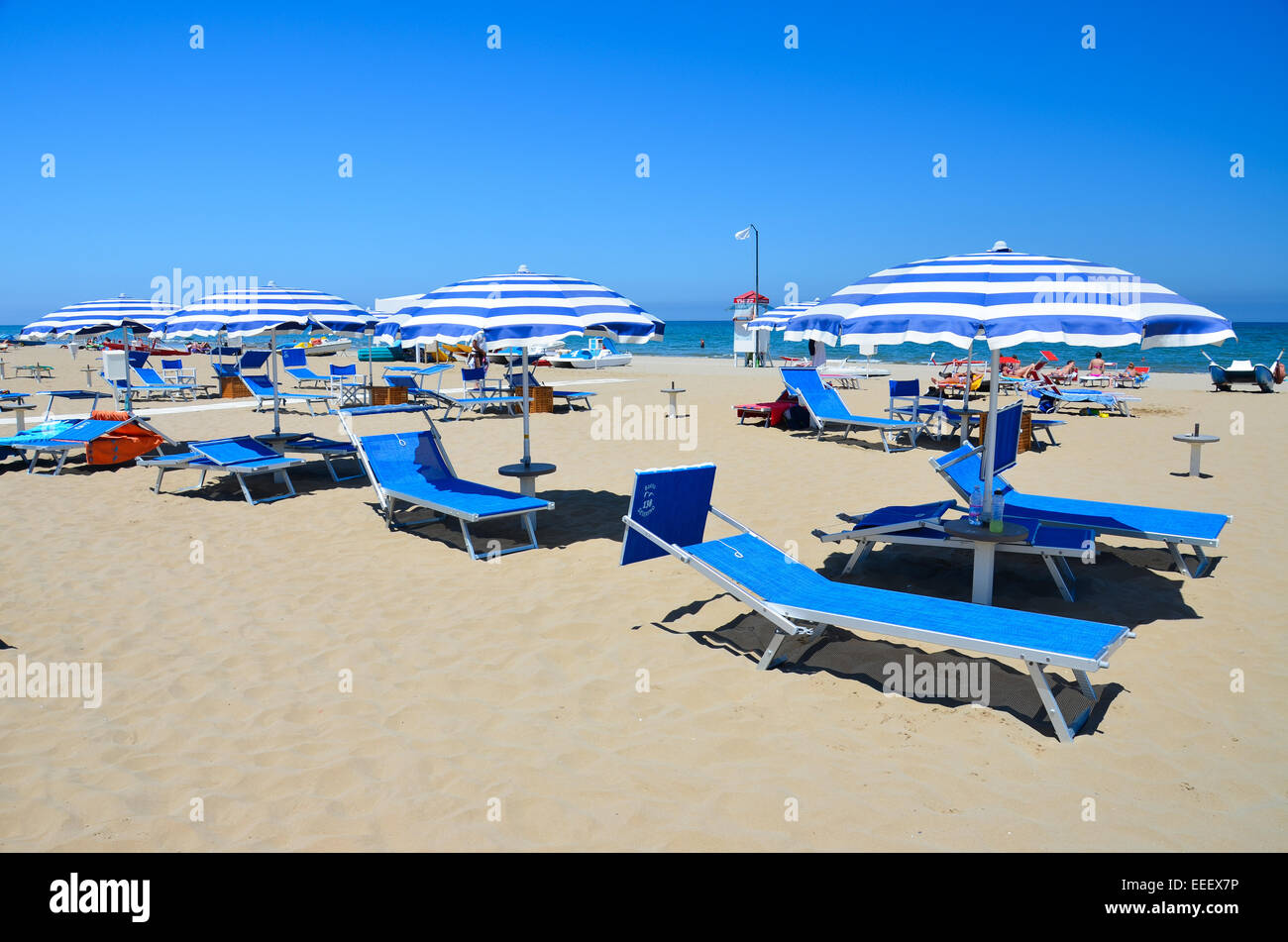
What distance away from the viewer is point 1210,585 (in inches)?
220

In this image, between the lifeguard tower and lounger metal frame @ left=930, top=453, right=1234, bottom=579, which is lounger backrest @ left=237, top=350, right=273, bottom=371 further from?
lounger metal frame @ left=930, top=453, right=1234, bottom=579

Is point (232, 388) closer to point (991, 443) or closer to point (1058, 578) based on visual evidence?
point (991, 443)

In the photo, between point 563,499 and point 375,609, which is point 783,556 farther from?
point 563,499

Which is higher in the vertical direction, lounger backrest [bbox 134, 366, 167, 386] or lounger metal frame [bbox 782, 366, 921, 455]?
lounger backrest [bbox 134, 366, 167, 386]

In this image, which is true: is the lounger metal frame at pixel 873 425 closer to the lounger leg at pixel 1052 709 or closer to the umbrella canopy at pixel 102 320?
the lounger leg at pixel 1052 709

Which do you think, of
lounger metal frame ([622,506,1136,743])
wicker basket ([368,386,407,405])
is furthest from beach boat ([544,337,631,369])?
lounger metal frame ([622,506,1136,743])

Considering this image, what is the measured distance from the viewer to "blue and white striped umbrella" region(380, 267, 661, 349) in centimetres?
590

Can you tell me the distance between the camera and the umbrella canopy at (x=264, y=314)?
8.36 metres

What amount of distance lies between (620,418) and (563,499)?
294 inches

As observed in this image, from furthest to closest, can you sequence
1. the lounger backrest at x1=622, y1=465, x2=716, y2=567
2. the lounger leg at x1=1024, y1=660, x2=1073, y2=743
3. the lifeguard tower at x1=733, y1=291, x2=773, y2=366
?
1. the lifeguard tower at x1=733, y1=291, x2=773, y2=366
2. the lounger backrest at x1=622, y1=465, x2=716, y2=567
3. the lounger leg at x1=1024, y1=660, x2=1073, y2=743

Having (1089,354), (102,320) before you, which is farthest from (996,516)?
(1089,354)

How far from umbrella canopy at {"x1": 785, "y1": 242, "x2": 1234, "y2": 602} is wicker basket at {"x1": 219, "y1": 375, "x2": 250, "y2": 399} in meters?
18.3

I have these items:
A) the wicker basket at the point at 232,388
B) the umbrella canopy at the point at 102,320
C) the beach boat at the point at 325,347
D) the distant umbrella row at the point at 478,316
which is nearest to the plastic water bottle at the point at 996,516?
the distant umbrella row at the point at 478,316

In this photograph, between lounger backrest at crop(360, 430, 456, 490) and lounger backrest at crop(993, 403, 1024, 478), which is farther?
lounger backrest at crop(360, 430, 456, 490)
